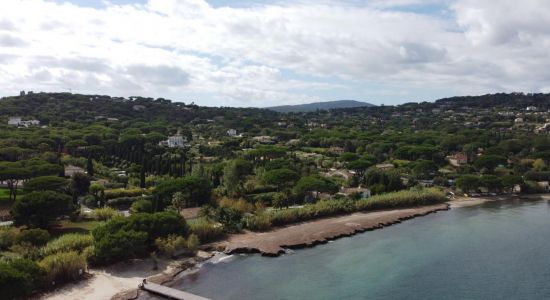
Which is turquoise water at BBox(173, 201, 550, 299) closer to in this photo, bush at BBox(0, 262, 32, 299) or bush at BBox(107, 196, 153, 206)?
bush at BBox(0, 262, 32, 299)

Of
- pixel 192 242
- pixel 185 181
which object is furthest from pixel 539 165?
pixel 192 242

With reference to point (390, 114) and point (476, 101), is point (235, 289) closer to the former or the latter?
point (390, 114)

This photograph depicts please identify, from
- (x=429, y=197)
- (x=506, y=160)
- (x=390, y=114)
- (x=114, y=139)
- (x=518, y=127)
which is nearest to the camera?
(x=429, y=197)

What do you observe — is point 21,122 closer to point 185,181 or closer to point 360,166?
point 185,181

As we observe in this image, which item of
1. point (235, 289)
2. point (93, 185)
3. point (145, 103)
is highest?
point (145, 103)

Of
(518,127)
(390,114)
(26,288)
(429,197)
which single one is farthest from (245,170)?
(390,114)

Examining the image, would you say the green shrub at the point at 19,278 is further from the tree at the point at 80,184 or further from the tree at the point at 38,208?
the tree at the point at 80,184

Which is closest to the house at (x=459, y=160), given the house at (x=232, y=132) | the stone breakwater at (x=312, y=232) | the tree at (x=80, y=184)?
the stone breakwater at (x=312, y=232)
